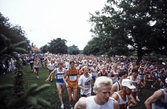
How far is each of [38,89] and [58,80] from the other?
595cm

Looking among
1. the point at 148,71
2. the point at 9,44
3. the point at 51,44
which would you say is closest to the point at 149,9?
the point at 148,71

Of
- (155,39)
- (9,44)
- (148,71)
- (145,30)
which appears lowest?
(148,71)

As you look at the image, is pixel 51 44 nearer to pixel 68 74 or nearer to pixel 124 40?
pixel 124 40

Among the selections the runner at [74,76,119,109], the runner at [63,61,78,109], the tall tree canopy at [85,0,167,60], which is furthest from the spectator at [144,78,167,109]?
the tall tree canopy at [85,0,167,60]

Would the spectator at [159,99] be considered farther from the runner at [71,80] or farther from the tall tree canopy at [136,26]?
the tall tree canopy at [136,26]

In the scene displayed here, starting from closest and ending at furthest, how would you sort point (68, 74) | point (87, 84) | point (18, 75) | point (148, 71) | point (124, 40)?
point (87, 84)
point (68, 74)
point (18, 75)
point (148, 71)
point (124, 40)

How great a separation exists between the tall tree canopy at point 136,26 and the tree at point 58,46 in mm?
85990

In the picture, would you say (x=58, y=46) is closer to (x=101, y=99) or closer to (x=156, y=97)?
(x=156, y=97)

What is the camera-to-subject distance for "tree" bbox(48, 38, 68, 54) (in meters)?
109

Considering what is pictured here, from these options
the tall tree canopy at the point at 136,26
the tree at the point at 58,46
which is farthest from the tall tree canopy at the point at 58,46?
the tall tree canopy at the point at 136,26

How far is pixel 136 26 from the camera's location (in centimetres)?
Answer: 2239

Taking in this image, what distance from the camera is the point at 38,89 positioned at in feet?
4.55

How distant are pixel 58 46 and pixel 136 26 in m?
90.1

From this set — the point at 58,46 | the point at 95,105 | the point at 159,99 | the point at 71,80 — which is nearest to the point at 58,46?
the point at 58,46
